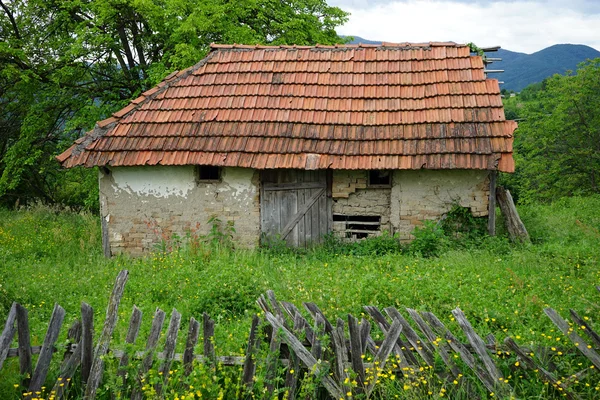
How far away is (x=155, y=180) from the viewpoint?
10477mm

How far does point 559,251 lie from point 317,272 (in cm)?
409

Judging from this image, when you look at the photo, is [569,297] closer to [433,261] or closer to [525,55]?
[433,261]

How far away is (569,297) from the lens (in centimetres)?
623

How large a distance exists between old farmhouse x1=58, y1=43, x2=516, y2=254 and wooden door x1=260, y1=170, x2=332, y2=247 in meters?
0.02

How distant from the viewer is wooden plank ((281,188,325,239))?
10469 millimetres

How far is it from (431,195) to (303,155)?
2.73 m

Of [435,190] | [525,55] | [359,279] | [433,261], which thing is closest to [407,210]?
[435,190]

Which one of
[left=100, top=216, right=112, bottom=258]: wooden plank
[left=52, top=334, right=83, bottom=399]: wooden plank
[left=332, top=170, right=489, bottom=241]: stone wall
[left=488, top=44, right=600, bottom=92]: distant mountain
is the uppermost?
[left=488, top=44, right=600, bottom=92]: distant mountain

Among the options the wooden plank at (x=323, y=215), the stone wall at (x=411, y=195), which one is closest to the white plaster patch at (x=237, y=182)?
the wooden plank at (x=323, y=215)

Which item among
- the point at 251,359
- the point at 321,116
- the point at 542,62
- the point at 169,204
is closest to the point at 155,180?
the point at 169,204

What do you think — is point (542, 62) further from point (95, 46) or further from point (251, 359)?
point (251, 359)

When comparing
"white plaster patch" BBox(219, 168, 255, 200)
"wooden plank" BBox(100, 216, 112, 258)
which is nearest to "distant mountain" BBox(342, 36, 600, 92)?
"white plaster patch" BBox(219, 168, 255, 200)

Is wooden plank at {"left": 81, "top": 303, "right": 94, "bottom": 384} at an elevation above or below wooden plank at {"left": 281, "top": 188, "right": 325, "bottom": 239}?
below

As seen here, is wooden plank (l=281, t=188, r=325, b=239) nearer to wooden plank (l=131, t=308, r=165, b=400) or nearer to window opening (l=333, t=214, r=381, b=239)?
window opening (l=333, t=214, r=381, b=239)
